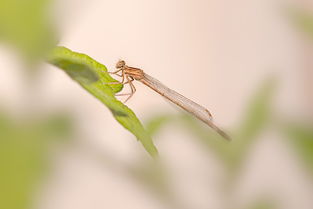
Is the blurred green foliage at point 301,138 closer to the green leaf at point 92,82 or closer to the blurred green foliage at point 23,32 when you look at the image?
the green leaf at point 92,82

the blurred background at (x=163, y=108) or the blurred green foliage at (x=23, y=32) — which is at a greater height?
the blurred background at (x=163, y=108)

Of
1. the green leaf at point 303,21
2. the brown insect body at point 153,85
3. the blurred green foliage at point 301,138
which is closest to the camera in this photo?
the blurred green foliage at point 301,138

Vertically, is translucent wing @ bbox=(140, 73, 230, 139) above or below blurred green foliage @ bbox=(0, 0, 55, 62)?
above

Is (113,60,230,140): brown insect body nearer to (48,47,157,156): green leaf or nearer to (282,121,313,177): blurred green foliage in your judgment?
(282,121,313,177): blurred green foliage

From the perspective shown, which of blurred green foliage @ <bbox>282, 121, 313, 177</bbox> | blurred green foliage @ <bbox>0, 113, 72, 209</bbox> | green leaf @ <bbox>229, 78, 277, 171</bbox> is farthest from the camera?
green leaf @ <bbox>229, 78, 277, 171</bbox>

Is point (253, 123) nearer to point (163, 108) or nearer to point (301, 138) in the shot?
point (301, 138)

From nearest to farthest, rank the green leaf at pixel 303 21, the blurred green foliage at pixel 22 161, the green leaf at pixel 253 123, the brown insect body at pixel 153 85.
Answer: the blurred green foliage at pixel 22 161 → the green leaf at pixel 253 123 → the green leaf at pixel 303 21 → the brown insect body at pixel 153 85

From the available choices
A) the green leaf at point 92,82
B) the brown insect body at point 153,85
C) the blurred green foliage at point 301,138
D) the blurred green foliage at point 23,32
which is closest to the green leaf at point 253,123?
the blurred green foliage at point 301,138

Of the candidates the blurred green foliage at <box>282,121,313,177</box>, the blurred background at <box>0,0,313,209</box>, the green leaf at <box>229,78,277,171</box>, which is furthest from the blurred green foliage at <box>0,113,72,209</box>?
the green leaf at <box>229,78,277,171</box>
